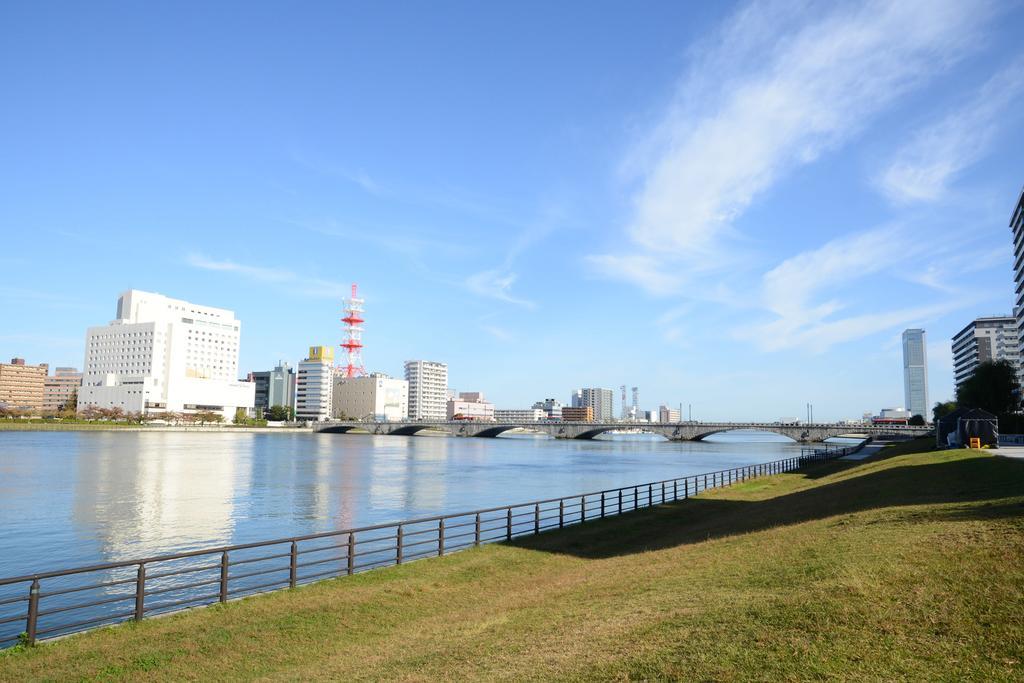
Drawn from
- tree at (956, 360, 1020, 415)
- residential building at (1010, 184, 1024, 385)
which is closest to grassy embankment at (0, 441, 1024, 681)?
tree at (956, 360, 1020, 415)

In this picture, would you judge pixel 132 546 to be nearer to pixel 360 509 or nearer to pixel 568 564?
pixel 360 509

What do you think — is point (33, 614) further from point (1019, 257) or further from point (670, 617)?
point (1019, 257)

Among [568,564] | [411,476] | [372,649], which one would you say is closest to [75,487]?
[411,476]

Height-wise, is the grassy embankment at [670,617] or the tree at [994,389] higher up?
the tree at [994,389]

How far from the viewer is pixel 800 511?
2500 cm

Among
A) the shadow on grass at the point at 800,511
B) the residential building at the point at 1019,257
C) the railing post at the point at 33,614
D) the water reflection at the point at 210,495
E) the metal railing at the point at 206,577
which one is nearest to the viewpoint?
the railing post at the point at 33,614

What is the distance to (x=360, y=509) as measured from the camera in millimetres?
44656

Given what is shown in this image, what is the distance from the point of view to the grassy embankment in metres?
8.55

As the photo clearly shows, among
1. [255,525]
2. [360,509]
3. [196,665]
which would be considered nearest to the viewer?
[196,665]

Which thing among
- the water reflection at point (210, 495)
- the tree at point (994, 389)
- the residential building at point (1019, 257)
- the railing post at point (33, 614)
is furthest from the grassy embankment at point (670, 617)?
the residential building at point (1019, 257)

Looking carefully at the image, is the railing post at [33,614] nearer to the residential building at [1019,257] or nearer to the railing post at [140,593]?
the railing post at [140,593]

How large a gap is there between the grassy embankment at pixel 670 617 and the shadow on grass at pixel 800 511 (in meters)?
0.35

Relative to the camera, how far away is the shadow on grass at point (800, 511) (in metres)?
20.1

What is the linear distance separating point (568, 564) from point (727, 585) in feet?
30.4
